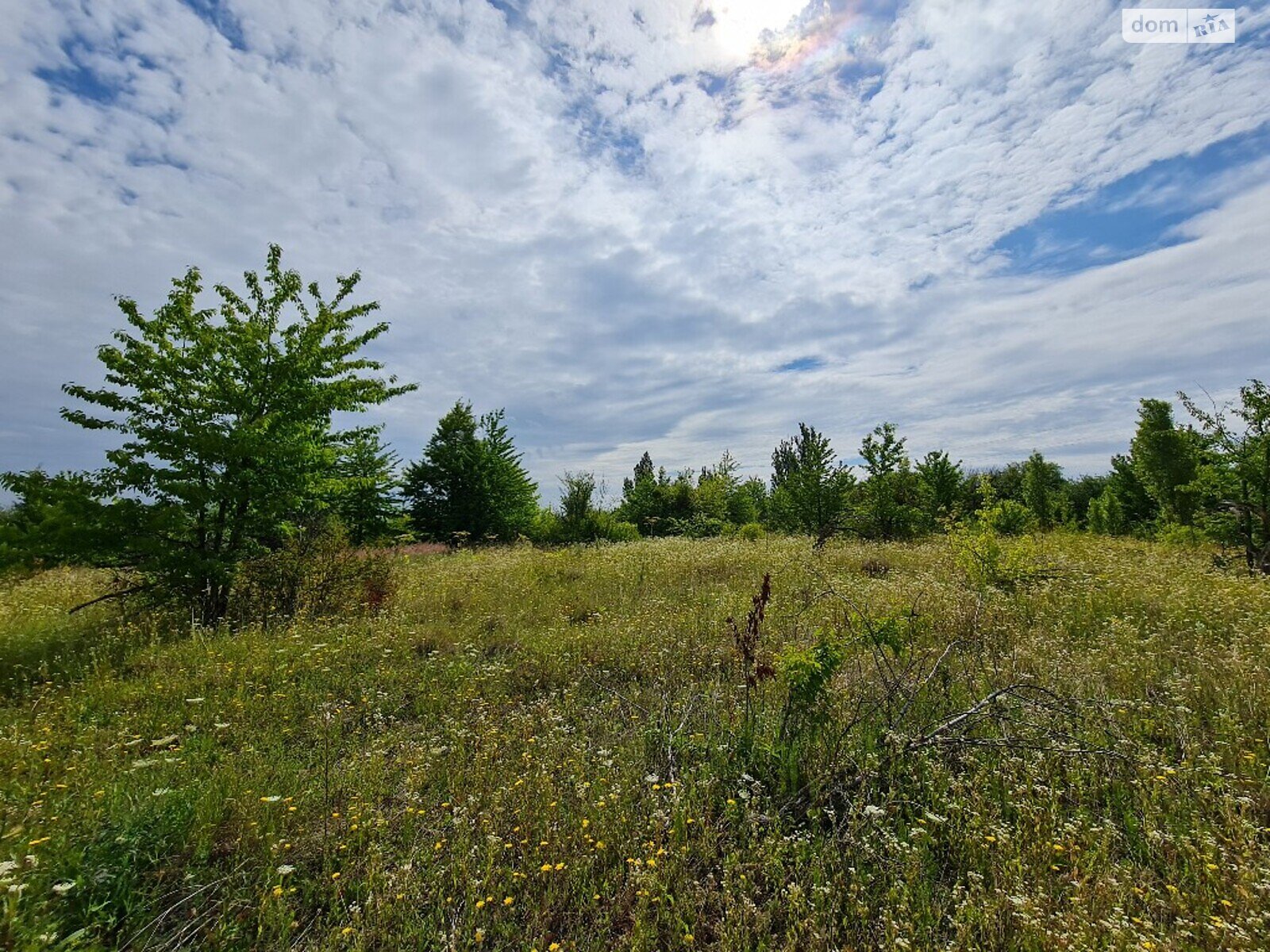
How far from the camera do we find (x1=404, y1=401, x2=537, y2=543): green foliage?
22.4 metres

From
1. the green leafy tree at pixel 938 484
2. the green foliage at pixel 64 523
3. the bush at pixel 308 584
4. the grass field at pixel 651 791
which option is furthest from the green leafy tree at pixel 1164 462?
the green foliage at pixel 64 523

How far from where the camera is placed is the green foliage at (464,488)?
73.6ft

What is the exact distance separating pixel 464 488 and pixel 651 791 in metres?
21.0

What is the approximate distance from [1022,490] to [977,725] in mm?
29428

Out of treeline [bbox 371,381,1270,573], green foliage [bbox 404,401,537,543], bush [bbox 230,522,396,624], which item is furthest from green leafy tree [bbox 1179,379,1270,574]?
green foliage [bbox 404,401,537,543]

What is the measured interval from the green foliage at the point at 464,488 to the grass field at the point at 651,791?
1648 cm

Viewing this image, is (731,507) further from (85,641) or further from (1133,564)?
(85,641)

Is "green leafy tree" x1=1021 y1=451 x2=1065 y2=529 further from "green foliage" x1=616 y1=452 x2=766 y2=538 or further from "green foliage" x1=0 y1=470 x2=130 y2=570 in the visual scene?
"green foliage" x1=0 y1=470 x2=130 y2=570

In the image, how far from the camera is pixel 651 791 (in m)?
3.10

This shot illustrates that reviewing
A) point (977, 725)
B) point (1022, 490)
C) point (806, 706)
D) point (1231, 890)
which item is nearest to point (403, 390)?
point (806, 706)

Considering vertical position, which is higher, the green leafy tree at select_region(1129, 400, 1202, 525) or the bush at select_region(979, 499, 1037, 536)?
the green leafy tree at select_region(1129, 400, 1202, 525)

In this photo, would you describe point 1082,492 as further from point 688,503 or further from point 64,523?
point 64,523

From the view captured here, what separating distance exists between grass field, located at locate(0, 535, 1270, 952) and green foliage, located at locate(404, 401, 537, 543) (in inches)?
649

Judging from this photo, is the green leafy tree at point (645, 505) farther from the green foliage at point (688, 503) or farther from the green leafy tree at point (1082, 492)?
the green leafy tree at point (1082, 492)
